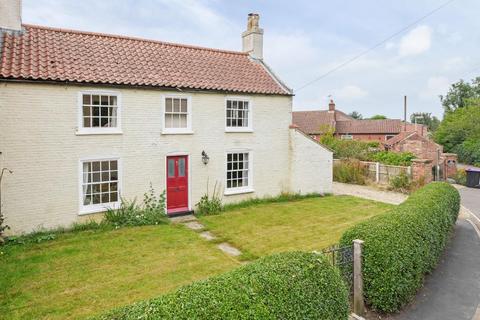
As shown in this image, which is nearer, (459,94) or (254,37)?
(254,37)

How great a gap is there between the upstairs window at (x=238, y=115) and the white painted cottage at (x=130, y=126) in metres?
0.05

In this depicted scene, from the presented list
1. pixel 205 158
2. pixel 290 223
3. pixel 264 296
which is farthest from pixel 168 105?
pixel 264 296

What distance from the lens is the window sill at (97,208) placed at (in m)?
12.4

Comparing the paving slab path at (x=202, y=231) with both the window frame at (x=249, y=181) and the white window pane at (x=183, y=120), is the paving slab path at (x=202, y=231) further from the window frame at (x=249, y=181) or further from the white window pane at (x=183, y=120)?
the white window pane at (x=183, y=120)

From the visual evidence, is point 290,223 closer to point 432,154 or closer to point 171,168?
point 171,168

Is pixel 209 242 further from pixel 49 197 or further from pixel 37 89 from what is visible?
pixel 37 89

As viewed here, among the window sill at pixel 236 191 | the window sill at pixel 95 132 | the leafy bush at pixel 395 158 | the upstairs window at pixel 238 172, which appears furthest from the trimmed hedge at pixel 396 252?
the leafy bush at pixel 395 158

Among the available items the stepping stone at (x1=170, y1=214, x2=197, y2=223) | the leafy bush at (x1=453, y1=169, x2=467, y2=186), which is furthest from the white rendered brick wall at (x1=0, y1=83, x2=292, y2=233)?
the leafy bush at (x1=453, y1=169, x2=467, y2=186)

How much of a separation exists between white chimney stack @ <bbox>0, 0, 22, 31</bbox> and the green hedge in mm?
13582

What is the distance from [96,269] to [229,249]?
3.94m

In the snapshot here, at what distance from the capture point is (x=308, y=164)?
18359 millimetres

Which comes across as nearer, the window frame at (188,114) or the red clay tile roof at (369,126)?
the window frame at (188,114)

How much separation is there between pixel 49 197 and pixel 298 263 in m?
10.2

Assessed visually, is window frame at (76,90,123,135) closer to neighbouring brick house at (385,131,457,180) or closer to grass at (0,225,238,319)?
grass at (0,225,238,319)
